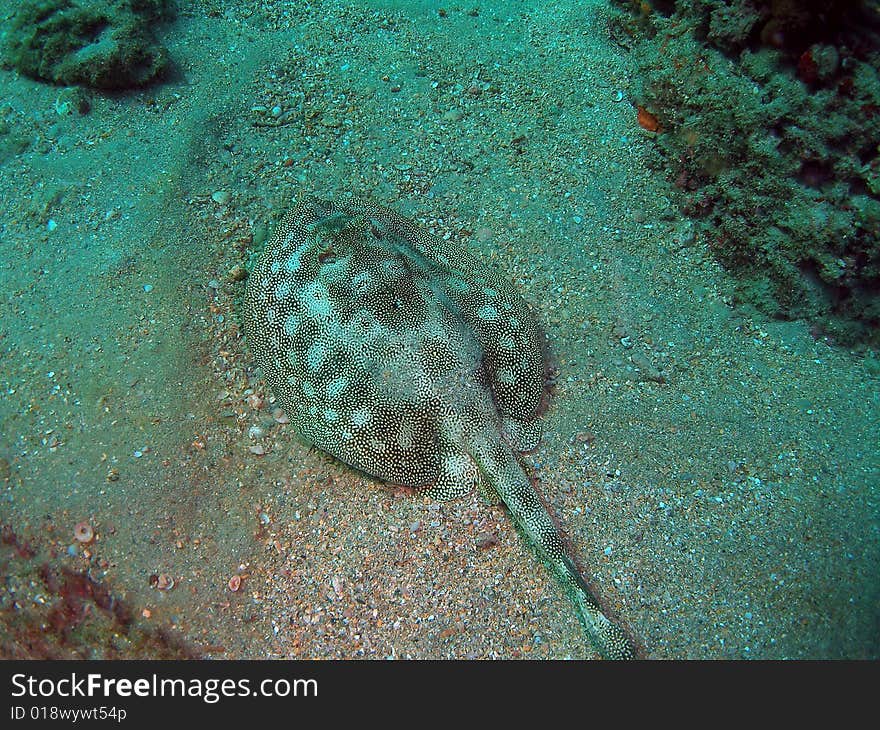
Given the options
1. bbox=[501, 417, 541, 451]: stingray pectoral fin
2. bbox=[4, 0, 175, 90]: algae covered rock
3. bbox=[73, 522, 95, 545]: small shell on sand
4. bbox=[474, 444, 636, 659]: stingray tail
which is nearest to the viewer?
bbox=[474, 444, 636, 659]: stingray tail

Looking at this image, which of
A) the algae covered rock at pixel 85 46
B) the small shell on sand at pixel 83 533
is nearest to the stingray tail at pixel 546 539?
the small shell on sand at pixel 83 533

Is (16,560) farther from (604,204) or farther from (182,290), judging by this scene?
(604,204)

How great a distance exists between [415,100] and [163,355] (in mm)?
3848

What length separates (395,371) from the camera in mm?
3801

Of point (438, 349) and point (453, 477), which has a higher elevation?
point (438, 349)

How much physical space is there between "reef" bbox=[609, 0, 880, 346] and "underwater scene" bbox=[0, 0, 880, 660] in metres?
0.03

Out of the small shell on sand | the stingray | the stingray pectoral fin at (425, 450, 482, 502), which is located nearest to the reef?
the stingray

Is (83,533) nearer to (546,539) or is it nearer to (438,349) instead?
(438,349)

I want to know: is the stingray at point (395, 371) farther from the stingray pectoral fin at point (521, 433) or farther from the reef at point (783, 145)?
the reef at point (783, 145)

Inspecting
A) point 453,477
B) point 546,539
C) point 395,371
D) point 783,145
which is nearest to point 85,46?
point 395,371

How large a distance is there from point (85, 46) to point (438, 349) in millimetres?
4984

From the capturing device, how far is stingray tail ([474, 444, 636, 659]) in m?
3.28

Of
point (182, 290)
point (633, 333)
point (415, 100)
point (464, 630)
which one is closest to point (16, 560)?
point (182, 290)

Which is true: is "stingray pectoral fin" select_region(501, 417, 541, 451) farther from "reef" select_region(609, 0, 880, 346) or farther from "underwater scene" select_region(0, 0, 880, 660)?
"reef" select_region(609, 0, 880, 346)
